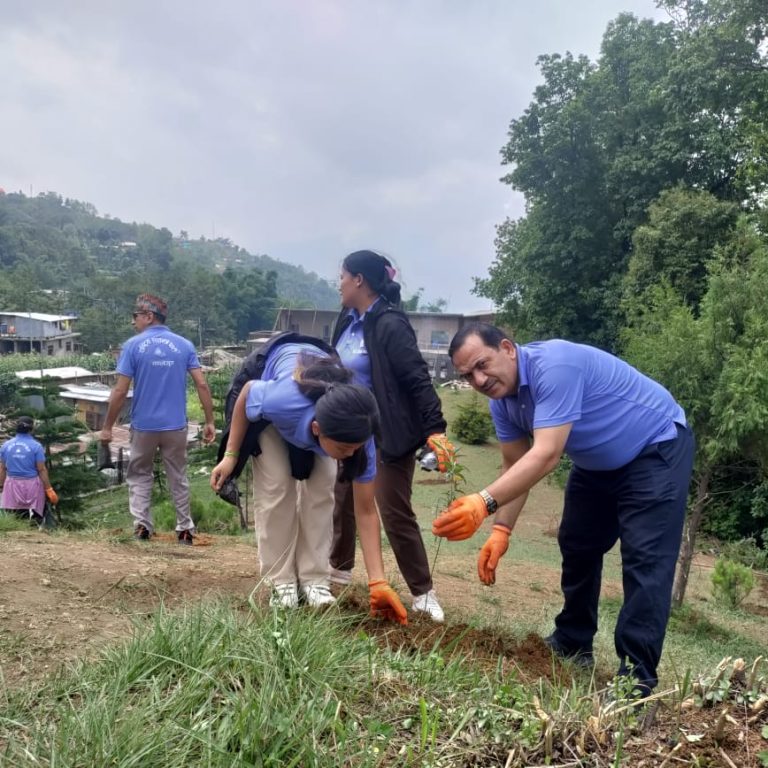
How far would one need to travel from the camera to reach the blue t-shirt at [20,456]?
7.07m

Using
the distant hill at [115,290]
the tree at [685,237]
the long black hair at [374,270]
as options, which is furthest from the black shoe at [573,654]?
the distant hill at [115,290]

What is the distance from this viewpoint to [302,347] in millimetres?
3293

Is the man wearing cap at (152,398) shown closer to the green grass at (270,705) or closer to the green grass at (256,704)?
the green grass at (270,705)

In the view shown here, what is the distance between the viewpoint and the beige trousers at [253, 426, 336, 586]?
3.25 metres

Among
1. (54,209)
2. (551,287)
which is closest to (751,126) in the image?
(551,287)

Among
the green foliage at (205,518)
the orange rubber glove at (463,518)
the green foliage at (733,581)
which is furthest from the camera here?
the green foliage at (205,518)

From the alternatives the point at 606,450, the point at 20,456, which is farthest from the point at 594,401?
the point at 20,456

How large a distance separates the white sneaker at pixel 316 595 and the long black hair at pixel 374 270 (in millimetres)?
1478

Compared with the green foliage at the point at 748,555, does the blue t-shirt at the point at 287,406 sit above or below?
above

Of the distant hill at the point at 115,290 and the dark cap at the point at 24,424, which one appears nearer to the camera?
the dark cap at the point at 24,424

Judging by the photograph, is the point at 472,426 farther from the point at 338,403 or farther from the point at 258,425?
the point at 338,403

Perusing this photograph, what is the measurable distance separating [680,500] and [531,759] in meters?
1.40

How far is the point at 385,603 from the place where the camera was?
10.2ft

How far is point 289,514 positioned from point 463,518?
1.07m
